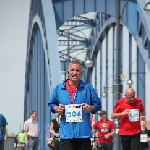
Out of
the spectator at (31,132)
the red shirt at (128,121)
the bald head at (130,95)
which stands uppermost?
the bald head at (130,95)

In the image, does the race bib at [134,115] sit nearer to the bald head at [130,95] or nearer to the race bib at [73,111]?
the bald head at [130,95]

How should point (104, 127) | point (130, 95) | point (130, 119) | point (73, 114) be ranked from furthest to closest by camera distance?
point (104, 127) < point (130, 119) < point (130, 95) < point (73, 114)

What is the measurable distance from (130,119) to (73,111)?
5.60 meters

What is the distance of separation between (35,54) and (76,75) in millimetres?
35718

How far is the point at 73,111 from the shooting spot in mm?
11875

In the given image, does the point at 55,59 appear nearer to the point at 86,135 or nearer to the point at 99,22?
the point at 99,22

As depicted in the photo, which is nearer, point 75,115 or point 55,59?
point 75,115

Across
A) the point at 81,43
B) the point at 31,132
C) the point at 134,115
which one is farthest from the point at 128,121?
the point at 81,43

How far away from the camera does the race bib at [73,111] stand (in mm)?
11898

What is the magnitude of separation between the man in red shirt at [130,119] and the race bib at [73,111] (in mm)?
5261

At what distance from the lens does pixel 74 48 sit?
6488 cm

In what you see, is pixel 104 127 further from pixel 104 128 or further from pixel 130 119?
pixel 130 119

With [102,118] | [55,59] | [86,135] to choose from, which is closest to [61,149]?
[86,135]

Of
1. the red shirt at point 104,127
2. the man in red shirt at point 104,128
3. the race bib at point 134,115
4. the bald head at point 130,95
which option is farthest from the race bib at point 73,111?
the red shirt at point 104,127
